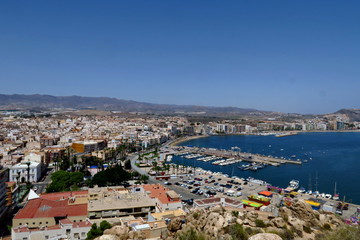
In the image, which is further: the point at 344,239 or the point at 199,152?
the point at 199,152

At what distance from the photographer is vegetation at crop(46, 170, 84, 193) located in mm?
15492

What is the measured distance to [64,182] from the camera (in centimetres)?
1603

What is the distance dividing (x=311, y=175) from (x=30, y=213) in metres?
21.1

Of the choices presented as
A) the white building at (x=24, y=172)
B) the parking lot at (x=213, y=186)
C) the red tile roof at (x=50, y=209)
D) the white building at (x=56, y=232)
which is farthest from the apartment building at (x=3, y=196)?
the parking lot at (x=213, y=186)

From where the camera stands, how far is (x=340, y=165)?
91.1ft

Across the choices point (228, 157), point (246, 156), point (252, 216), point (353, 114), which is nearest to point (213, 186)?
point (252, 216)

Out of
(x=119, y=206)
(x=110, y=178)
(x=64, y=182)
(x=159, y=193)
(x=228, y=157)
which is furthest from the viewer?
(x=228, y=157)

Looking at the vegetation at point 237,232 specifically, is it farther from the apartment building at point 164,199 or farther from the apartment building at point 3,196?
the apartment building at point 3,196

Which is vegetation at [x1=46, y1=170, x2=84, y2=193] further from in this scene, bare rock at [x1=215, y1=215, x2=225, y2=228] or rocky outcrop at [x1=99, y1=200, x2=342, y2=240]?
bare rock at [x1=215, y1=215, x2=225, y2=228]

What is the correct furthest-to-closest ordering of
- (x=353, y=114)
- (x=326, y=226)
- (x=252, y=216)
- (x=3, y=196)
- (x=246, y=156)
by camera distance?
(x=353, y=114)
(x=246, y=156)
(x=3, y=196)
(x=252, y=216)
(x=326, y=226)

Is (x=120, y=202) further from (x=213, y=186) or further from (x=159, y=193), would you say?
(x=213, y=186)

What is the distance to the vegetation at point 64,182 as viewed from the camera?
610 inches

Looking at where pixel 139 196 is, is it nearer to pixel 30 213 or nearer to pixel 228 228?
pixel 30 213

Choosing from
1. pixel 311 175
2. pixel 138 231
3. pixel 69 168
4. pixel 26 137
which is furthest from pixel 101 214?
pixel 26 137
